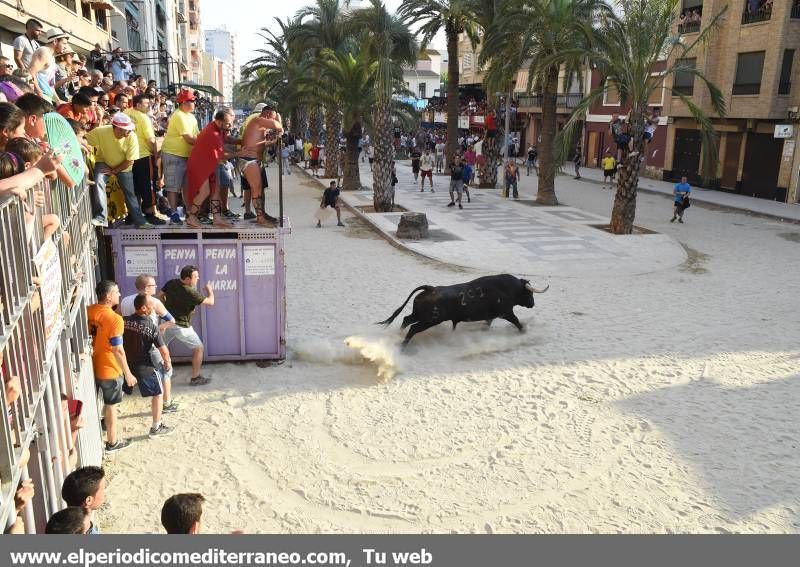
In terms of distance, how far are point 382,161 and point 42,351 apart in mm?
17933

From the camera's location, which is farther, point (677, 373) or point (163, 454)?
point (677, 373)

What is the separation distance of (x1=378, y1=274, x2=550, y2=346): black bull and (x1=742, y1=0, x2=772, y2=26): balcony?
2321cm

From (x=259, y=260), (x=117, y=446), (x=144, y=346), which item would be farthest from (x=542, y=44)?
(x=117, y=446)

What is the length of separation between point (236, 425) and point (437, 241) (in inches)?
391

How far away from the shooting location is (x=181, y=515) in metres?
3.29

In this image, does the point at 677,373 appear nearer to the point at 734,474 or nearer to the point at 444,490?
the point at 734,474

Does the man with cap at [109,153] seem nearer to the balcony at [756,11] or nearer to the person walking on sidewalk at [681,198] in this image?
the person walking on sidewalk at [681,198]

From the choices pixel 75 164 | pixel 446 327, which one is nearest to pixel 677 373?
pixel 446 327

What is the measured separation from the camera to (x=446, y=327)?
977 centimetres

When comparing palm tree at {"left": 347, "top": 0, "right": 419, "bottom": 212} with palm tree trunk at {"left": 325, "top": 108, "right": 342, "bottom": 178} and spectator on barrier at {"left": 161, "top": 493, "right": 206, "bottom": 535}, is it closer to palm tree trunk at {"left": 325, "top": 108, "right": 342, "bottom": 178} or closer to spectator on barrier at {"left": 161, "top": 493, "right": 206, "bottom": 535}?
palm tree trunk at {"left": 325, "top": 108, "right": 342, "bottom": 178}

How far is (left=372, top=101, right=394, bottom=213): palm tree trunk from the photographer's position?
20875 mm
